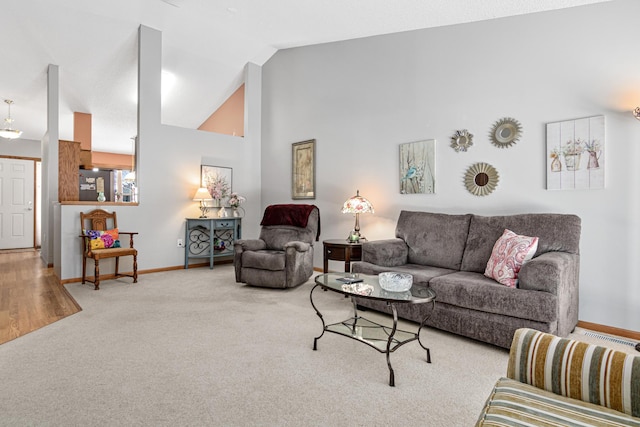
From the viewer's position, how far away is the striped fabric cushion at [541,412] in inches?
38.9

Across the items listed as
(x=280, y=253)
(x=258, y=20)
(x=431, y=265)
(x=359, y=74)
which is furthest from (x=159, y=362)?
A: (x=258, y=20)

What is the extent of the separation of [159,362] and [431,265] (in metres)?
2.48

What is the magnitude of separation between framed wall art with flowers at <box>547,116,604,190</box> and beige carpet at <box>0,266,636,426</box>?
162 centimetres

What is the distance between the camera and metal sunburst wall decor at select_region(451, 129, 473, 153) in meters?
3.59

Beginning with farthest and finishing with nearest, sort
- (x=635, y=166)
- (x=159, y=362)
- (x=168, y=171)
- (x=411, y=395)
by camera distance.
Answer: (x=168, y=171)
(x=635, y=166)
(x=159, y=362)
(x=411, y=395)

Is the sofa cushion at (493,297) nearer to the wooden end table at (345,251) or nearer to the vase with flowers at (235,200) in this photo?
the wooden end table at (345,251)

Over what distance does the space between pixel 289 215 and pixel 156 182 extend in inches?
83.0

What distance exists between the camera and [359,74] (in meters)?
4.64

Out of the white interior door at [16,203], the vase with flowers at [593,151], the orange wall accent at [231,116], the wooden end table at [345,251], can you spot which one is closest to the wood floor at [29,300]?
the white interior door at [16,203]

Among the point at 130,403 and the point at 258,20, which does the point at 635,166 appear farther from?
the point at 258,20

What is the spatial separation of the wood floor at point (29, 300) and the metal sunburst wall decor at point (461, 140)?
412 centimetres

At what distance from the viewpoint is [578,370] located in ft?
3.86

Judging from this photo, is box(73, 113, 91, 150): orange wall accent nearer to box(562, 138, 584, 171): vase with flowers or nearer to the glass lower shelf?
the glass lower shelf

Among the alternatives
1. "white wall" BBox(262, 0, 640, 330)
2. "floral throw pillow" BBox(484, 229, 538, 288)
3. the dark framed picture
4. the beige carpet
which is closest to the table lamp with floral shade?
the dark framed picture
